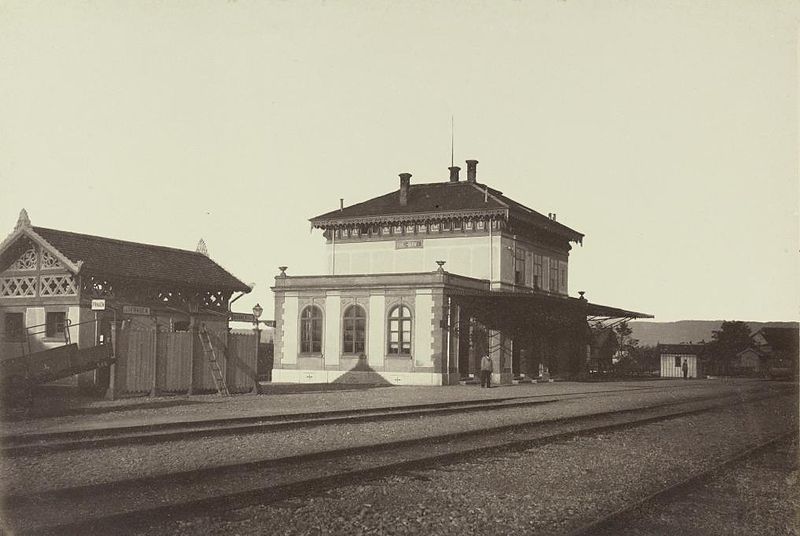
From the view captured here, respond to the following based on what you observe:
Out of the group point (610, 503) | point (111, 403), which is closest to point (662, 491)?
point (610, 503)

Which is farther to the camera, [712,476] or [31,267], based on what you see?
[31,267]

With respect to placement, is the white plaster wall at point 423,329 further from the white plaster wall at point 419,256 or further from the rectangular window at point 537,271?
the rectangular window at point 537,271

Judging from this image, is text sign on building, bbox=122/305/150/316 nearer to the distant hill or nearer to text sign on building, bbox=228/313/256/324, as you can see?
text sign on building, bbox=228/313/256/324

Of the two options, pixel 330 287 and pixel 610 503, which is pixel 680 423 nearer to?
pixel 610 503

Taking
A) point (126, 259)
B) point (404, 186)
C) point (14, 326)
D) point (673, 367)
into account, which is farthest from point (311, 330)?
point (673, 367)

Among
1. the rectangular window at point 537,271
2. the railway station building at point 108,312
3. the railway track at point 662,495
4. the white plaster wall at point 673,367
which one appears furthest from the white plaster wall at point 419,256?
the white plaster wall at point 673,367

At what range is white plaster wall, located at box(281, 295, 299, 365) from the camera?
35656 millimetres

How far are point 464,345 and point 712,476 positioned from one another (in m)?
24.6

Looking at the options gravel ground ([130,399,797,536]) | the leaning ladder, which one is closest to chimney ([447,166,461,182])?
the leaning ladder

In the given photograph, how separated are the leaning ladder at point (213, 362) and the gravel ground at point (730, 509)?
45.9ft

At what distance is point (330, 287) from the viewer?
114 feet

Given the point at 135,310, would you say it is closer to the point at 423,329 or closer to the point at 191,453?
the point at 423,329

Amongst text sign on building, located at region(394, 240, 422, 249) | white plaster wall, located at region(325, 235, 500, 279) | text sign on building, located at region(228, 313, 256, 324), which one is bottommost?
text sign on building, located at region(228, 313, 256, 324)

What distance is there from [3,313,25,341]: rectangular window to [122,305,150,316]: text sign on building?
2.65m
